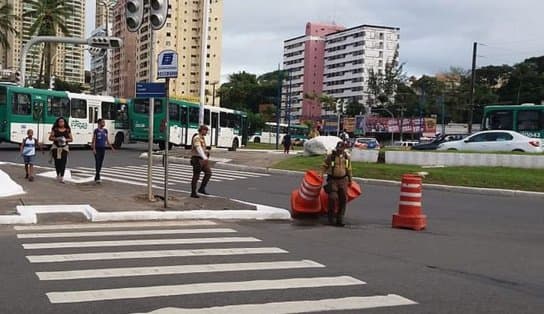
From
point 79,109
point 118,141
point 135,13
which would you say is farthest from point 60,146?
point 118,141

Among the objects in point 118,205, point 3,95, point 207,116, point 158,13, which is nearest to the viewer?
point 158,13

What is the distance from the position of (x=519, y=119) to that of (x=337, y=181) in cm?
2462

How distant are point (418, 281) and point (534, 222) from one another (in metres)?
7.49

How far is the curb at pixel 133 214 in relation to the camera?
37.9 ft

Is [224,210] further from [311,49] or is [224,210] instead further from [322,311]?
[311,49]

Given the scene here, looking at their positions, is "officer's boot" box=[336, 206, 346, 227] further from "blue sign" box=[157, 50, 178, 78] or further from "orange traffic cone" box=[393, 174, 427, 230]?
"blue sign" box=[157, 50, 178, 78]

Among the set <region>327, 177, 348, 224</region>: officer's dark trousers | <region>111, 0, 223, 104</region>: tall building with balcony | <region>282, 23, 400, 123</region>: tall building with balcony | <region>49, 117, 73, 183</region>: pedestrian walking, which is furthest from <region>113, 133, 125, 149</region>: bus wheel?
<region>282, 23, 400, 123</region>: tall building with balcony

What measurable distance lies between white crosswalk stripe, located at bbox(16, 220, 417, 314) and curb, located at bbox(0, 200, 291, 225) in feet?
2.39

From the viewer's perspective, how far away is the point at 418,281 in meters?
7.48

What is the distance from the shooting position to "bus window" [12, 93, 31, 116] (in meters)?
31.2

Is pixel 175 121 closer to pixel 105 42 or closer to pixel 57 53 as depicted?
pixel 105 42

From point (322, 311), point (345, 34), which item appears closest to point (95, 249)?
point (322, 311)

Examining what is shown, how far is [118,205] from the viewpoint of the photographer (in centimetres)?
1338

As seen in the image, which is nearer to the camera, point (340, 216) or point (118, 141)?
point (340, 216)
